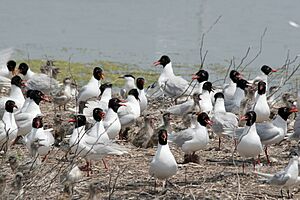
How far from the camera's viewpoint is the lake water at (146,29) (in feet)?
72.2

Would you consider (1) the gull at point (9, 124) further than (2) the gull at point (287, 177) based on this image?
Yes

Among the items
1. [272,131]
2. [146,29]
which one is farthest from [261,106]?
[146,29]

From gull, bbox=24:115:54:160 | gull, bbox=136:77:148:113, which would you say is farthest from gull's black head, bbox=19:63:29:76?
gull, bbox=24:115:54:160

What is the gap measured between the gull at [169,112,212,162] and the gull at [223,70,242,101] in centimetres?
371

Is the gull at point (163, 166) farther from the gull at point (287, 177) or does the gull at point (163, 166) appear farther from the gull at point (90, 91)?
the gull at point (90, 91)

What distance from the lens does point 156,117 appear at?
44.2 ft

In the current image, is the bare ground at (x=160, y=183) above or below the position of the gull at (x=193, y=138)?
below

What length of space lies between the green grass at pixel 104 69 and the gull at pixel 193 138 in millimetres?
7610

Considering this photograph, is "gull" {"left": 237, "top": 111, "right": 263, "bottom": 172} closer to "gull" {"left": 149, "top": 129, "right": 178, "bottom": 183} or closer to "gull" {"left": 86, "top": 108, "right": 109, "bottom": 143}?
"gull" {"left": 149, "top": 129, "right": 178, "bottom": 183}

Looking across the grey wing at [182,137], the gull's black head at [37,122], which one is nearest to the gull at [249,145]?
the grey wing at [182,137]

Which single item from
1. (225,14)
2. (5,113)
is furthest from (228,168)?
(225,14)

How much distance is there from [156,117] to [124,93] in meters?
1.51

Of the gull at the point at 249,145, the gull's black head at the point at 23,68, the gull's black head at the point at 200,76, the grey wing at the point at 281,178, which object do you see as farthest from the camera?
the gull's black head at the point at 23,68

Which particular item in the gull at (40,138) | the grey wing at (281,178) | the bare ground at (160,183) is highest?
the gull at (40,138)
